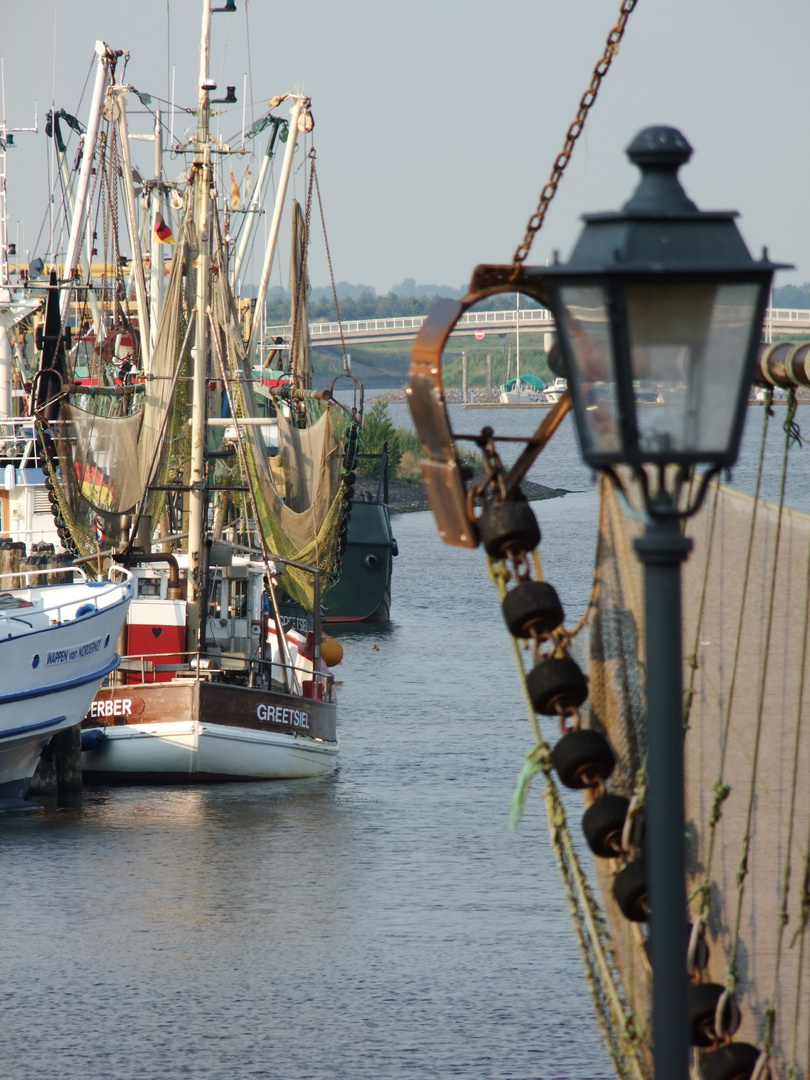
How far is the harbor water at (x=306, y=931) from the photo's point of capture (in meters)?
15.4

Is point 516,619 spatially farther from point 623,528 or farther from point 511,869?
point 511,869

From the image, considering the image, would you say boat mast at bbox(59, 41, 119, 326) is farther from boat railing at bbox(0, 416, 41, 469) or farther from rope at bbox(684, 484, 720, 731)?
rope at bbox(684, 484, 720, 731)

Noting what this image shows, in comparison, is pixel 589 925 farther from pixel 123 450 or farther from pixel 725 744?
pixel 123 450

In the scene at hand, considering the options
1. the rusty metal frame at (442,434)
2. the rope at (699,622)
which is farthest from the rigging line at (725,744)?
the rusty metal frame at (442,434)

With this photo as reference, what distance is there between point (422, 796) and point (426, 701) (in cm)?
991

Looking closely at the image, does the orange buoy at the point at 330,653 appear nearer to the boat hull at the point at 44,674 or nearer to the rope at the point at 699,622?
the boat hull at the point at 44,674

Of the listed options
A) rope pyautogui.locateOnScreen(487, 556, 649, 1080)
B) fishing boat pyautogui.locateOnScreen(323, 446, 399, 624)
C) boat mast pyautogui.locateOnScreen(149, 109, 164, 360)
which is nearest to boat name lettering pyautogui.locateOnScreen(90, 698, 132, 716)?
boat mast pyautogui.locateOnScreen(149, 109, 164, 360)

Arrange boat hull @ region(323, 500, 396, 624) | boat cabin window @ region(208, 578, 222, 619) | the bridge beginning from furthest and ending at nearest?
the bridge
boat hull @ region(323, 500, 396, 624)
boat cabin window @ region(208, 578, 222, 619)

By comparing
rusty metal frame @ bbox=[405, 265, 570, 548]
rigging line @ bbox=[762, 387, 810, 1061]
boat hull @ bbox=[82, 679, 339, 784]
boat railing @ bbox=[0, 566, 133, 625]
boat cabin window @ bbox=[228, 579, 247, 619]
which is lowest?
boat hull @ bbox=[82, 679, 339, 784]

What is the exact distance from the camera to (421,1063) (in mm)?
15016

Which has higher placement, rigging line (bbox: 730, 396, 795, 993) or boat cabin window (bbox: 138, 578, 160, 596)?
rigging line (bbox: 730, 396, 795, 993)

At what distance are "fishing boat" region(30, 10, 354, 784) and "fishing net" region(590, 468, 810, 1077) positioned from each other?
1962cm

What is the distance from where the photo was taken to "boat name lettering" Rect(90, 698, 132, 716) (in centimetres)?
2639

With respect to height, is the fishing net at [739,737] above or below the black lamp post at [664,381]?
below
